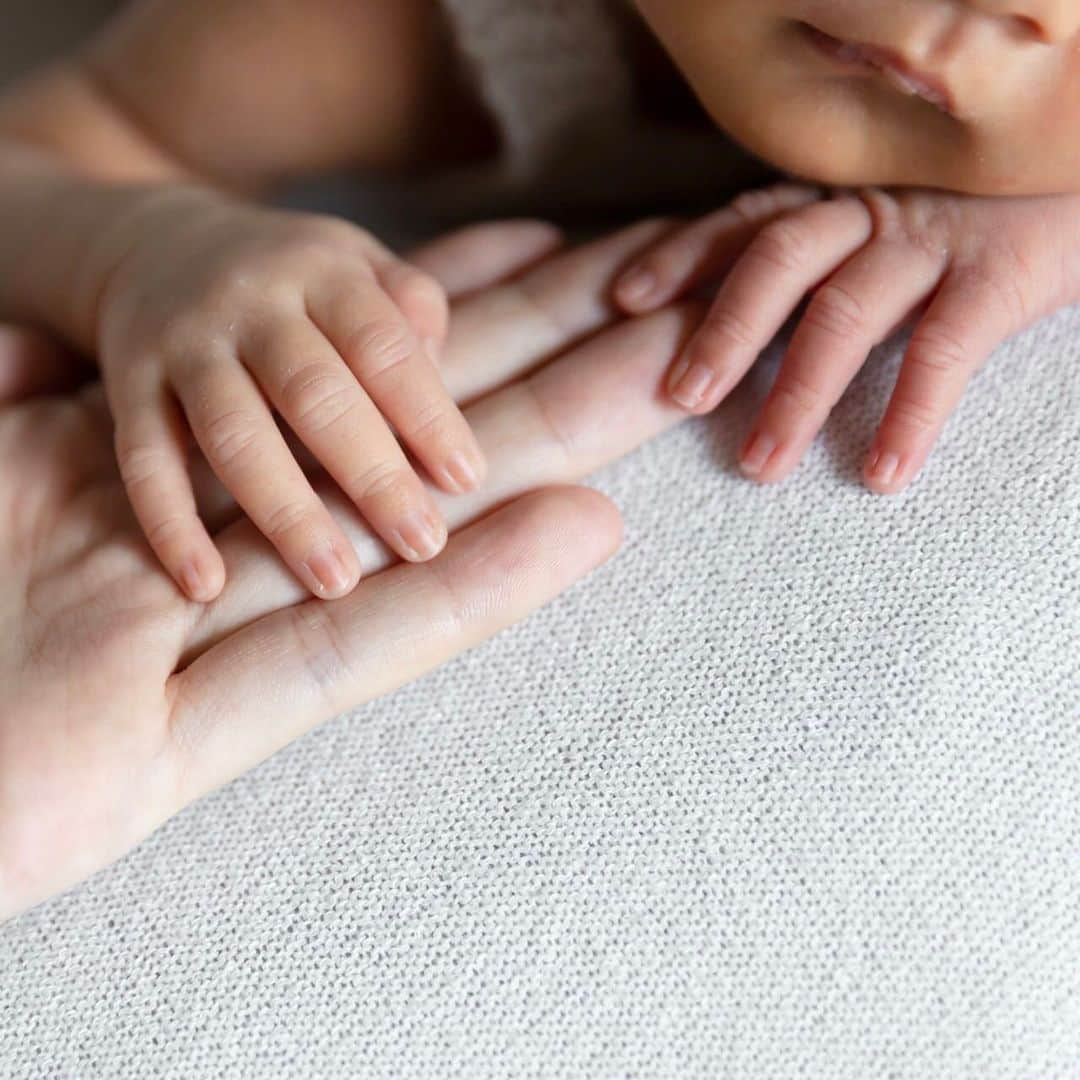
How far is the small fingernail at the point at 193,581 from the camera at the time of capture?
0.45m

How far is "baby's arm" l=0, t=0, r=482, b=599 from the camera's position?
1.51ft

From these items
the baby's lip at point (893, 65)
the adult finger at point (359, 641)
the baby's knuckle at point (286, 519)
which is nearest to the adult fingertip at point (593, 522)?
the adult finger at point (359, 641)

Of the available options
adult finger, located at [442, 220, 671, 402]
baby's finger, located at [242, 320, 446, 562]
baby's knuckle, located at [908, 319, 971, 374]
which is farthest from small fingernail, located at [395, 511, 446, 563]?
baby's knuckle, located at [908, 319, 971, 374]

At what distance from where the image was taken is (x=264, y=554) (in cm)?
47

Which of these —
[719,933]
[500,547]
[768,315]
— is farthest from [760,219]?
[719,933]

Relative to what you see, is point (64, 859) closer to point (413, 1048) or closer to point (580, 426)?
point (413, 1048)

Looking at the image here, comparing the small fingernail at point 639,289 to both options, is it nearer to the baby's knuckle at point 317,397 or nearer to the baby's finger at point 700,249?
the baby's finger at point 700,249

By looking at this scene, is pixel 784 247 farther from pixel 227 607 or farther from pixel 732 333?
pixel 227 607

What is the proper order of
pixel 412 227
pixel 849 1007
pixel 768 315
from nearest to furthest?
1. pixel 849 1007
2. pixel 768 315
3. pixel 412 227

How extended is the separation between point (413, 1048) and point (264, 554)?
7.9 inches

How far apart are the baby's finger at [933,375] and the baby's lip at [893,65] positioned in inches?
3.2

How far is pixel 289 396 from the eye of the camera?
0.47m

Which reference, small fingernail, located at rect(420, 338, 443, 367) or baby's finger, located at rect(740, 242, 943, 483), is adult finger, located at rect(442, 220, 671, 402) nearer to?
small fingernail, located at rect(420, 338, 443, 367)

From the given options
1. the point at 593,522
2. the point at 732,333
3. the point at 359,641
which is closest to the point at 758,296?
the point at 732,333
